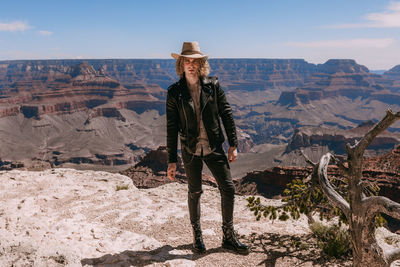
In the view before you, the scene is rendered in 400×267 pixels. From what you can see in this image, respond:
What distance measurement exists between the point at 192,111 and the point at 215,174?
2.96ft

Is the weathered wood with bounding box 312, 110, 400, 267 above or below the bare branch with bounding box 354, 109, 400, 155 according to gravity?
below

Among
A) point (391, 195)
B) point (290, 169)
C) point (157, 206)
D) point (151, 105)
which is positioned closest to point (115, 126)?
point (151, 105)

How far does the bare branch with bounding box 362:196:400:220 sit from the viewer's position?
224 centimetres

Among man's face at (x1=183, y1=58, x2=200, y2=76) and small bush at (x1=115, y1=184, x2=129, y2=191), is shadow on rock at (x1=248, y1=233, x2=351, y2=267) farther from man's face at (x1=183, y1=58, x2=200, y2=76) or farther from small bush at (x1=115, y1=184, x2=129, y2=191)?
small bush at (x1=115, y1=184, x2=129, y2=191)

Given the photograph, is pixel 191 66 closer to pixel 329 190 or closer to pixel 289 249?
pixel 329 190

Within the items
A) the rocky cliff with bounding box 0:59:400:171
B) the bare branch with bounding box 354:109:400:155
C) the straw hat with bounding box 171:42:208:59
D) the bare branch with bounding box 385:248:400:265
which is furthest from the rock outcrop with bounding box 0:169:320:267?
the rocky cliff with bounding box 0:59:400:171

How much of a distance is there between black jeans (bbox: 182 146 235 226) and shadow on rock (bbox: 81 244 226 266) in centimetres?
60

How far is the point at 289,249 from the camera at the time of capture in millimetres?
4051

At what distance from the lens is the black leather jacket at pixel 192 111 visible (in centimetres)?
352

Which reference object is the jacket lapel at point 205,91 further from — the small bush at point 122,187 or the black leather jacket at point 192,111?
the small bush at point 122,187

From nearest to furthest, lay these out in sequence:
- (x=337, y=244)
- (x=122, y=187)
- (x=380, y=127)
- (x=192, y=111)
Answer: (x=380, y=127), (x=192, y=111), (x=337, y=244), (x=122, y=187)

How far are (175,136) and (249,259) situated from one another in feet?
6.20

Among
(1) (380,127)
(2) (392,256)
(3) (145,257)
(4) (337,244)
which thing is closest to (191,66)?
(1) (380,127)

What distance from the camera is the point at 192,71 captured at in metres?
3.51
